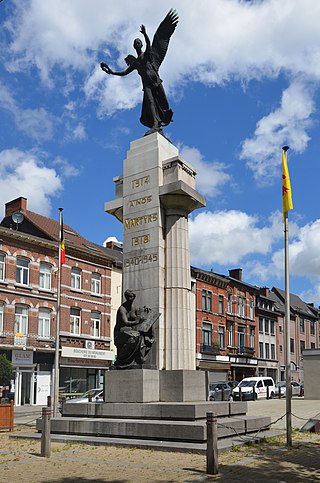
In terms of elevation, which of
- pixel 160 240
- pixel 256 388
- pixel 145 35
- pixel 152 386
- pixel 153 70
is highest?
pixel 145 35

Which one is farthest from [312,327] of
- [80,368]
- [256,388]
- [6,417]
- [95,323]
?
[6,417]

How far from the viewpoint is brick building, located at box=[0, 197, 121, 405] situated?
3719 centimetres

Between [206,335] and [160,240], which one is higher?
[160,240]

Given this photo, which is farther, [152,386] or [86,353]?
[86,353]

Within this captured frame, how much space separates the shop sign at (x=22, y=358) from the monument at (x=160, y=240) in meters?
23.1

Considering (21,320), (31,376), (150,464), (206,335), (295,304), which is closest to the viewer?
(150,464)

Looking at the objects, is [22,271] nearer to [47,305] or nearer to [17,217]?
[47,305]

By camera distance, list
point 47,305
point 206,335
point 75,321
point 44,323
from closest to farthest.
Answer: point 44,323, point 47,305, point 75,321, point 206,335

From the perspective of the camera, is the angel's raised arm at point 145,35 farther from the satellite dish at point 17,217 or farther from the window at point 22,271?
the satellite dish at point 17,217

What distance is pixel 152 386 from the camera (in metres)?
13.6

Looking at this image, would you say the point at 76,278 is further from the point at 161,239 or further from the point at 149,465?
the point at 149,465

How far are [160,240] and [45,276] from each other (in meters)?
26.6

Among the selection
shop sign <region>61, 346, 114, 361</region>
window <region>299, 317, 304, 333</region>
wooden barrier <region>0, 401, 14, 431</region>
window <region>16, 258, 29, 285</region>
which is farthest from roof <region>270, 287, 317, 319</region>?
wooden barrier <region>0, 401, 14, 431</region>

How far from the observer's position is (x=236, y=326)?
5928cm
